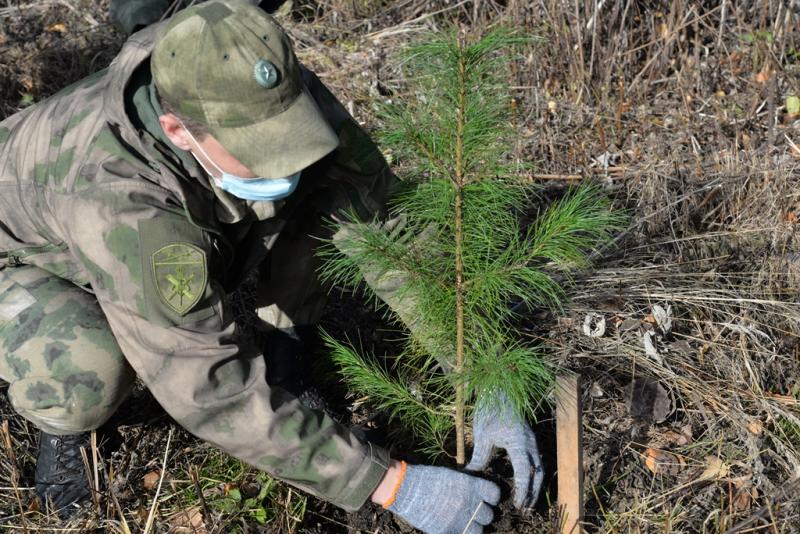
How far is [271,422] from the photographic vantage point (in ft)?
7.01

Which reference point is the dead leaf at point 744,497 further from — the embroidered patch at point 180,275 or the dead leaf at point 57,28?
the dead leaf at point 57,28

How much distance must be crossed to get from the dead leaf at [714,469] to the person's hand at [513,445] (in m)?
0.52

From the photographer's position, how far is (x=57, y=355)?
7.96 ft

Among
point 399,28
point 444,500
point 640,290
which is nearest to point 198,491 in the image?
point 444,500

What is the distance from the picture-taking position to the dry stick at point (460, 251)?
1.84 m

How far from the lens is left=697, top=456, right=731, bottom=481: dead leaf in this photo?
7.98 feet

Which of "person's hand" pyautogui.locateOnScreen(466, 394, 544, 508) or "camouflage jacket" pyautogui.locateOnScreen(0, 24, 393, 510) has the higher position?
"camouflage jacket" pyautogui.locateOnScreen(0, 24, 393, 510)

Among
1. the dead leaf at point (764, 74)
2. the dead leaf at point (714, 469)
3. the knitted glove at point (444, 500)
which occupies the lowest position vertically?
the dead leaf at point (714, 469)

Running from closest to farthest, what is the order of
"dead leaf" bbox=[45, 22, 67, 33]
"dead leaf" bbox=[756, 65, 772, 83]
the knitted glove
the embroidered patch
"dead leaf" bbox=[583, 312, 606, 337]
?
the embroidered patch → the knitted glove → "dead leaf" bbox=[583, 312, 606, 337] → "dead leaf" bbox=[756, 65, 772, 83] → "dead leaf" bbox=[45, 22, 67, 33]

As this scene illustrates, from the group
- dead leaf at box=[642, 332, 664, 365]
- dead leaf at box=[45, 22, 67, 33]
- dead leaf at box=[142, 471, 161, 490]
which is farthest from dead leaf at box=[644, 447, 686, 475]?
dead leaf at box=[45, 22, 67, 33]

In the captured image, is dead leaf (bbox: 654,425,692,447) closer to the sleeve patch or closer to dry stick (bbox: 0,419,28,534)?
the sleeve patch

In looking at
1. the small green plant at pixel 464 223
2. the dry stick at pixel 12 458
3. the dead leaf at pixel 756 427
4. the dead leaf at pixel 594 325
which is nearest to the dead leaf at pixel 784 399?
the dead leaf at pixel 756 427

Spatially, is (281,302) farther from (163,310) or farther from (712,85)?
(712,85)

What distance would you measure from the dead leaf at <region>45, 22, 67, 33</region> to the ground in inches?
11.3
